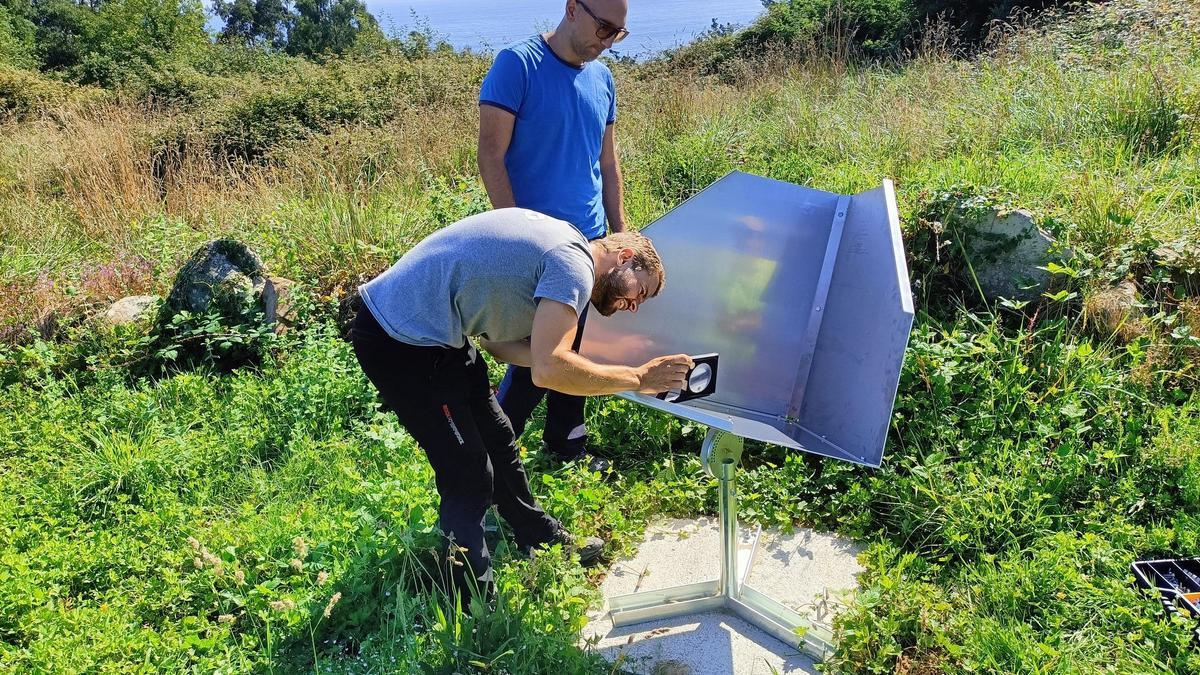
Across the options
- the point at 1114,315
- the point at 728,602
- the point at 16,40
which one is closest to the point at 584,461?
the point at 728,602

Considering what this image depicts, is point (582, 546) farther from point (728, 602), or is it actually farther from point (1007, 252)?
point (1007, 252)

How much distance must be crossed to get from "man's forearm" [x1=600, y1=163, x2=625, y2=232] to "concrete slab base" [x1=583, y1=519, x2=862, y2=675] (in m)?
1.28

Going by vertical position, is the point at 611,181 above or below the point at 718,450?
above

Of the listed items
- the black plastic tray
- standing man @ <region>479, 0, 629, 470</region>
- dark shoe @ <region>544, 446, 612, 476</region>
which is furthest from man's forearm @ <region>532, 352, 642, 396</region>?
the black plastic tray

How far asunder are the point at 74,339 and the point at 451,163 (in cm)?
325

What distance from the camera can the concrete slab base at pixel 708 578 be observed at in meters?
2.48

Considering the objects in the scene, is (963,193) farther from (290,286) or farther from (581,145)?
(290,286)

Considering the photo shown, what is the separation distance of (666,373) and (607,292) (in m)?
0.27

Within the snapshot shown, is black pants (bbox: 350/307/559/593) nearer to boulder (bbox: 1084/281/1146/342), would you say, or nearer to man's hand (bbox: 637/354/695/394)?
man's hand (bbox: 637/354/695/394)

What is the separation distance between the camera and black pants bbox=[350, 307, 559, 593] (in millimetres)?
2270

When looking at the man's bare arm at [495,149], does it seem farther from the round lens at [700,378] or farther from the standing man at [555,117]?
the round lens at [700,378]

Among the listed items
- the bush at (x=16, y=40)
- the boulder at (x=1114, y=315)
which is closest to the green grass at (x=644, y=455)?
the boulder at (x=1114, y=315)

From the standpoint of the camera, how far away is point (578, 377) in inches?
77.9

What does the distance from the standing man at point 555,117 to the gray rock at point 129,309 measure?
2978 mm
